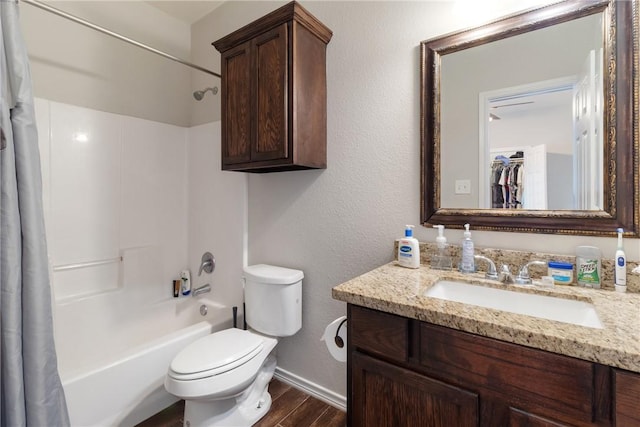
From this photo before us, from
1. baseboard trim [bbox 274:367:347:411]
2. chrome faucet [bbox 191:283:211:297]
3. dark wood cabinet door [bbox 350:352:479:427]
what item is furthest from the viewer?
chrome faucet [bbox 191:283:211:297]

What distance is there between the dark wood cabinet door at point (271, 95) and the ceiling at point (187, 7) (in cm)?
106

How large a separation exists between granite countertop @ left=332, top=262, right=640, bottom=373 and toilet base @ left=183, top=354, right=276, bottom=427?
954mm

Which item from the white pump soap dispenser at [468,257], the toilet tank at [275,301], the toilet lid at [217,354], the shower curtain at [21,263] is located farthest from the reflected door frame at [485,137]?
the shower curtain at [21,263]

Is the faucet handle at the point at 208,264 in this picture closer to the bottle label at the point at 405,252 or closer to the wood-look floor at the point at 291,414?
the wood-look floor at the point at 291,414

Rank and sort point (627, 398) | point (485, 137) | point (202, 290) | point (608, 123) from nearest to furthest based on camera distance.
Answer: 1. point (627, 398)
2. point (608, 123)
3. point (485, 137)
4. point (202, 290)

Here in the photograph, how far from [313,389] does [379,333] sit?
1.07 m


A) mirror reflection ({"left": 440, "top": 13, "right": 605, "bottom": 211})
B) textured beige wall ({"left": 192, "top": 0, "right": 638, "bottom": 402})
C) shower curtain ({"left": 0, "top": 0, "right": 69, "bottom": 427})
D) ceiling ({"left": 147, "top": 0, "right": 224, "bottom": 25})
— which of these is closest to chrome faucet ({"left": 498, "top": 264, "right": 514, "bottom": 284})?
textured beige wall ({"left": 192, "top": 0, "right": 638, "bottom": 402})

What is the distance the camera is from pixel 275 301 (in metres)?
1.61

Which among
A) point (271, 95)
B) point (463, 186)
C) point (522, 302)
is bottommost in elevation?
point (522, 302)

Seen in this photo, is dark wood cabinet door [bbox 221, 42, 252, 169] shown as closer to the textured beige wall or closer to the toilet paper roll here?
the textured beige wall

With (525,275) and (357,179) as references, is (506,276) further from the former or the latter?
(357,179)

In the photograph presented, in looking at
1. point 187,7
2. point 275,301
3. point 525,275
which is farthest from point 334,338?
point 187,7

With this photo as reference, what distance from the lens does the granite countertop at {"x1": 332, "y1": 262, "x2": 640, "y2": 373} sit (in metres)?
0.60

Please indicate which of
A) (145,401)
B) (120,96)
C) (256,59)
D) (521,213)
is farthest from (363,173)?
A: (120,96)
